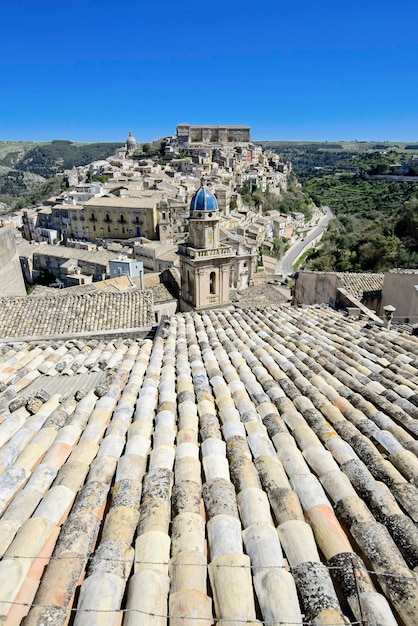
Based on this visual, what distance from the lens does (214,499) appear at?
2445mm

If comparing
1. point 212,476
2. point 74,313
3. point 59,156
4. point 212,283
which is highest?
point 59,156

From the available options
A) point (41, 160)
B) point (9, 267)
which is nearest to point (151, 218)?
point (9, 267)

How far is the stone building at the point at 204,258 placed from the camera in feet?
61.1

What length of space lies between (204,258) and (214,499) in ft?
54.5

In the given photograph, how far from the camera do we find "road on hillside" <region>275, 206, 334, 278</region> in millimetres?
48219

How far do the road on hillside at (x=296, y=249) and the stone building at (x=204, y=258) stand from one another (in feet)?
76.7

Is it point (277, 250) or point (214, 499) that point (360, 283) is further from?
point (277, 250)

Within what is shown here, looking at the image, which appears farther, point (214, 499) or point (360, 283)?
point (360, 283)

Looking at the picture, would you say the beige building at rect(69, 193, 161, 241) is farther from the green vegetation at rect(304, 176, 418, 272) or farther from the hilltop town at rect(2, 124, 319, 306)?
the green vegetation at rect(304, 176, 418, 272)

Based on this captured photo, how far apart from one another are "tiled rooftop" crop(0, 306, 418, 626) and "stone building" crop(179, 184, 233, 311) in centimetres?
1424

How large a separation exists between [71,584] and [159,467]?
97cm

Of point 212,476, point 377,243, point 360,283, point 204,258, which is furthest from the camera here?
point 377,243

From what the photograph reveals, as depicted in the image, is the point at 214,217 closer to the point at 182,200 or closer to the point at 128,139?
the point at 182,200

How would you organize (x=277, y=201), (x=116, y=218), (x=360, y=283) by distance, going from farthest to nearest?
(x=277, y=201) < (x=116, y=218) < (x=360, y=283)
